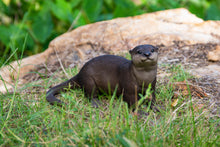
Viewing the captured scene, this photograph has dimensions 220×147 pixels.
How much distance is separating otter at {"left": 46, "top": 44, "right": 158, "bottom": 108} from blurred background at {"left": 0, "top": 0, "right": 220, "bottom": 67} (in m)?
2.77

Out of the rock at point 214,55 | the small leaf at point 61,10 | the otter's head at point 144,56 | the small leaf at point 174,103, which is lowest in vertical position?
the rock at point 214,55

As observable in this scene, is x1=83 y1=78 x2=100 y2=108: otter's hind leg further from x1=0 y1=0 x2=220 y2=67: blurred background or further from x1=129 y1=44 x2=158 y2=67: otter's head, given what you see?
x1=0 y1=0 x2=220 y2=67: blurred background

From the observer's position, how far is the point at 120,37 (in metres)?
4.59

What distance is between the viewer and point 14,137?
2.31 meters

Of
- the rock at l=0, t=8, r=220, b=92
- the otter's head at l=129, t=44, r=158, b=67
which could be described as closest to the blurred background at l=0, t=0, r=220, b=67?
the rock at l=0, t=8, r=220, b=92

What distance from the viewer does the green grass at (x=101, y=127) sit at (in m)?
2.09

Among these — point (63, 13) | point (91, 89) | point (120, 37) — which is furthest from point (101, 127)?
point (63, 13)

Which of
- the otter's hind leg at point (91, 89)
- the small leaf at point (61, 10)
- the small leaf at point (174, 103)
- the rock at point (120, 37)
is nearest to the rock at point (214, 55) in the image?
the rock at point (120, 37)

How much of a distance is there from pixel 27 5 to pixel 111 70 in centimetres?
474

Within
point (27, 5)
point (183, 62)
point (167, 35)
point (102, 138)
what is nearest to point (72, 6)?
point (27, 5)

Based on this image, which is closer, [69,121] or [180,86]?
[69,121]

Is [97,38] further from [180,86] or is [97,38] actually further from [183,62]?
[180,86]

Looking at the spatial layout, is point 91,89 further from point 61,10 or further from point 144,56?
point 61,10

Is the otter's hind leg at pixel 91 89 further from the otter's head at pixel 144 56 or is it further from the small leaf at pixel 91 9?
the small leaf at pixel 91 9
